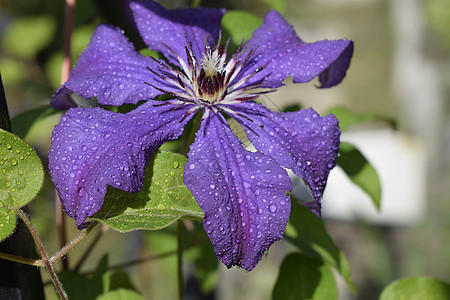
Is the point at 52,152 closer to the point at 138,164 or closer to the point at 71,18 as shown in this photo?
the point at 138,164

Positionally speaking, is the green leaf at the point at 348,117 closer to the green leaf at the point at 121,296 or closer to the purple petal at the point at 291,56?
the purple petal at the point at 291,56

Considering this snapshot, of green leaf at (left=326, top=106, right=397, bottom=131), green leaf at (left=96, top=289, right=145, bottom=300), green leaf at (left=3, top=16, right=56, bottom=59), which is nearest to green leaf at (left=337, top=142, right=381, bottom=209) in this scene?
green leaf at (left=326, top=106, right=397, bottom=131)

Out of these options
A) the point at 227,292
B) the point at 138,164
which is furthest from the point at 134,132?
the point at 227,292

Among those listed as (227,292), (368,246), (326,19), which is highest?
(326,19)

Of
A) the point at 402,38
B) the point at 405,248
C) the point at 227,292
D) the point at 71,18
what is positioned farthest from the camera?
the point at 402,38

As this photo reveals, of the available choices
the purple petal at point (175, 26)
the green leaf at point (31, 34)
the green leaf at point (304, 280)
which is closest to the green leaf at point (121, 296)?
the green leaf at point (304, 280)

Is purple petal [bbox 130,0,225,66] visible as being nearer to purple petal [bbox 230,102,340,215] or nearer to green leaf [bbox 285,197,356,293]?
purple petal [bbox 230,102,340,215]

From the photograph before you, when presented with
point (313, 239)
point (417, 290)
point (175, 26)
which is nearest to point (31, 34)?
point (175, 26)

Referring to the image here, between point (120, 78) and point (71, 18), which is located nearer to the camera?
point (120, 78)

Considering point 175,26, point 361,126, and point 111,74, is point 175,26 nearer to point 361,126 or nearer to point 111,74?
point 111,74
